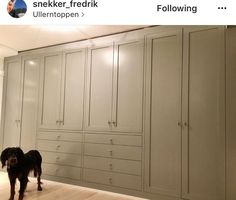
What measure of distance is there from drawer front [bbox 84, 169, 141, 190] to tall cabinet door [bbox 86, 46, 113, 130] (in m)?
0.66

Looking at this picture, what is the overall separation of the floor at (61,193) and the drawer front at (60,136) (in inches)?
28.1

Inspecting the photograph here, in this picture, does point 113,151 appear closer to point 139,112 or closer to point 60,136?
point 139,112

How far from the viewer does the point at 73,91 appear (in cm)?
382

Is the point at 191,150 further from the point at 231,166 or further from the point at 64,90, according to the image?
the point at 64,90

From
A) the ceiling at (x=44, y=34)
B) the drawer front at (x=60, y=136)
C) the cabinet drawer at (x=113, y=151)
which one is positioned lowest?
the cabinet drawer at (x=113, y=151)

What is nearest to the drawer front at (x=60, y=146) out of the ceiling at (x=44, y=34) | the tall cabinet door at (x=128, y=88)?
the tall cabinet door at (x=128, y=88)

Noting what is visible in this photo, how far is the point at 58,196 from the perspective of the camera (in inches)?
128

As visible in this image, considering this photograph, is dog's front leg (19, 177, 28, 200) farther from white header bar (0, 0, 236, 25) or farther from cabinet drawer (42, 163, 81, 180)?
white header bar (0, 0, 236, 25)

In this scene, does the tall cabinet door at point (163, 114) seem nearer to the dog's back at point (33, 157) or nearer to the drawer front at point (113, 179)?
the drawer front at point (113, 179)

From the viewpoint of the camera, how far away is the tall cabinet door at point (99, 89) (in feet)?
11.4

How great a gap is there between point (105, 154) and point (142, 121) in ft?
2.47

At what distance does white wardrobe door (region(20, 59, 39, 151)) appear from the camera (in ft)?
13.8

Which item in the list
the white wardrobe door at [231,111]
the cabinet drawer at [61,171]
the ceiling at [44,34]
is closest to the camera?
the white wardrobe door at [231,111]

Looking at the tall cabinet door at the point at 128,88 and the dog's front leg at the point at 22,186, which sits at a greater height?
the tall cabinet door at the point at 128,88
